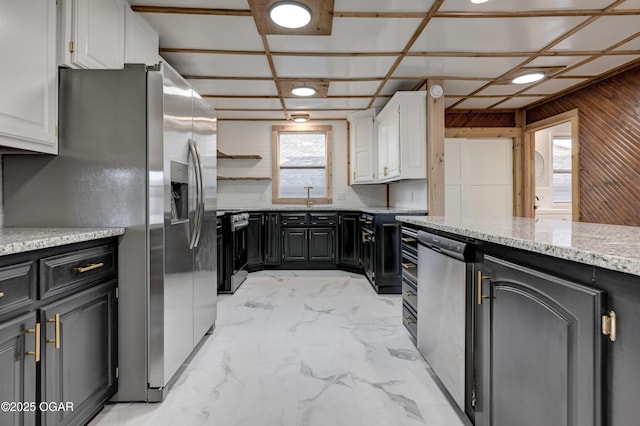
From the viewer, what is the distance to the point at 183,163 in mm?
2086

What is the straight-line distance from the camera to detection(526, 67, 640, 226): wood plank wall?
12.3ft

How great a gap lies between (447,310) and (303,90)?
3157mm

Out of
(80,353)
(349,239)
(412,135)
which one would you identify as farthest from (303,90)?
(80,353)

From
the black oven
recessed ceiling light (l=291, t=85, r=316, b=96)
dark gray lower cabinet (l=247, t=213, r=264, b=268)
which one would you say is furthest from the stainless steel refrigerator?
dark gray lower cabinet (l=247, t=213, r=264, b=268)

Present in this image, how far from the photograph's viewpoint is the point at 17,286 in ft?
3.95

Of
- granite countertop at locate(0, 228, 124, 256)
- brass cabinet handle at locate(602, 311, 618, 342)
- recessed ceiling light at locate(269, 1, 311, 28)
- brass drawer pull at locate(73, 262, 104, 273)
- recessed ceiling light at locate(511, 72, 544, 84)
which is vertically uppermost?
recessed ceiling light at locate(511, 72, 544, 84)

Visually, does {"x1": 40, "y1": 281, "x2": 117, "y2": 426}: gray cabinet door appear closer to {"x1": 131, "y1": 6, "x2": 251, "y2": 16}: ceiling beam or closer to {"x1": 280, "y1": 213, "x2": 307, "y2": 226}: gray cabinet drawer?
{"x1": 131, "y1": 6, "x2": 251, "y2": 16}: ceiling beam

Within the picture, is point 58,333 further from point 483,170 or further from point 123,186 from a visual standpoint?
point 483,170

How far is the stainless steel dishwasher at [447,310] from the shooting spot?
1585mm

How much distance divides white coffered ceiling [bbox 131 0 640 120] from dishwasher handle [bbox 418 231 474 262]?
1664 millimetres

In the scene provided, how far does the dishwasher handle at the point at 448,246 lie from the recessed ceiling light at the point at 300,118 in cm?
378

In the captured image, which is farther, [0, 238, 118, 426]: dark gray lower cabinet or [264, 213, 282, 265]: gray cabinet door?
[264, 213, 282, 265]: gray cabinet door

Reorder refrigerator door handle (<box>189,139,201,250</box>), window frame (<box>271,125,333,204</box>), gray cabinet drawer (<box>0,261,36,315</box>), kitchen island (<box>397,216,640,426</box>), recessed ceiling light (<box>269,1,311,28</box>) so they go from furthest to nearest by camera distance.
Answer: window frame (<box>271,125,333,204</box>) → recessed ceiling light (<box>269,1,311,28</box>) → refrigerator door handle (<box>189,139,201,250</box>) → gray cabinet drawer (<box>0,261,36,315</box>) → kitchen island (<box>397,216,640,426</box>)

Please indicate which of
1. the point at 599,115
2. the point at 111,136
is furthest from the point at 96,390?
the point at 599,115
